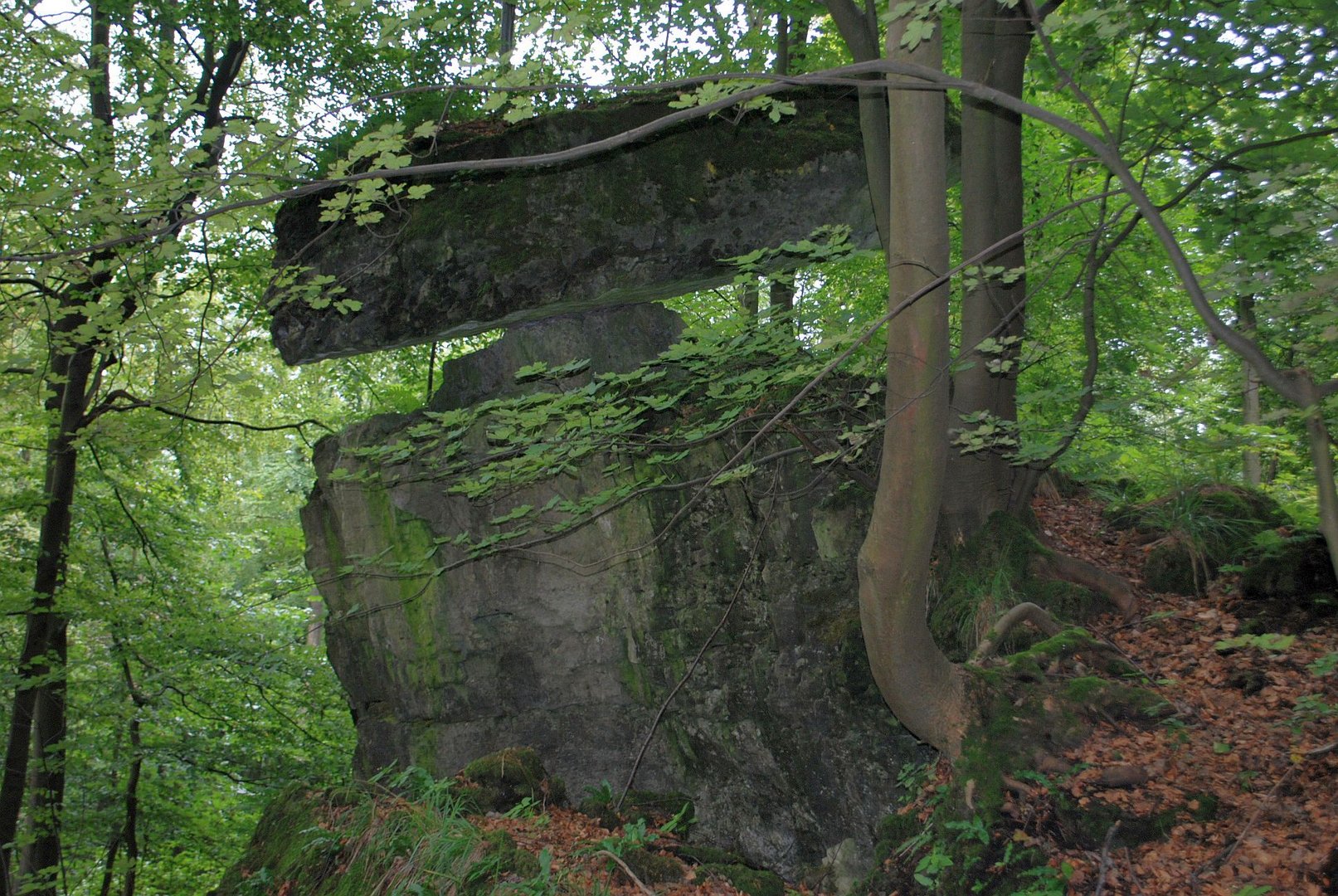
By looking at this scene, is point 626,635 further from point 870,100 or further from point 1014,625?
point 870,100

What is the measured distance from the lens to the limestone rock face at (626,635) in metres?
6.34

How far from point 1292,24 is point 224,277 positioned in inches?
390

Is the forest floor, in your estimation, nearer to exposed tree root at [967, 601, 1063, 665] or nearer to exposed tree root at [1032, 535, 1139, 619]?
exposed tree root at [1032, 535, 1139, 619]

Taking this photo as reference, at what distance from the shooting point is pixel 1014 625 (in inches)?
213

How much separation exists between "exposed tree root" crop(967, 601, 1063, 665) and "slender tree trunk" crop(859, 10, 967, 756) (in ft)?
2.87

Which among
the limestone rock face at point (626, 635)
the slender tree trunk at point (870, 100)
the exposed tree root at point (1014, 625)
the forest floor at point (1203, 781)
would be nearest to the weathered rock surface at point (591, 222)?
the limestone rock face at point (626, 635)

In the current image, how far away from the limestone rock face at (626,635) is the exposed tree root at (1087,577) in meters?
1.29

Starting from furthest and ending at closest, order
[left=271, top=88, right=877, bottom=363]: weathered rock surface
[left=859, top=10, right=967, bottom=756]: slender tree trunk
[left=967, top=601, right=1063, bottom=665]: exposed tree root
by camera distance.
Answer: [left=271, top=88, right=877, bottom=363]: weathered rock surface < [left=967, top=601, right=1063, bottom=665]: exposed tree root < [left=859, top=10, right=967, bottom=756]: slender tree trunk

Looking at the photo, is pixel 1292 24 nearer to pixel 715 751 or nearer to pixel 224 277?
pixel 715 751

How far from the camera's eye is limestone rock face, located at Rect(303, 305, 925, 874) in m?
6.34

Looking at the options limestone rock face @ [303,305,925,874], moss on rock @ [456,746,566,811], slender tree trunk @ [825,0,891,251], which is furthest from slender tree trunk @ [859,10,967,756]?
moss on rock @ [456,746,566,811]

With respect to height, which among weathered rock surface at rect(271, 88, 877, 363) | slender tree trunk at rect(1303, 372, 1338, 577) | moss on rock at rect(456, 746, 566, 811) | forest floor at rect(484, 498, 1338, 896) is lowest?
moss on rock at rect(456, 746, 566, 811)

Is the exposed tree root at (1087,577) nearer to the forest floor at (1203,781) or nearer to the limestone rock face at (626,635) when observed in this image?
the forest floor at (1203,781)

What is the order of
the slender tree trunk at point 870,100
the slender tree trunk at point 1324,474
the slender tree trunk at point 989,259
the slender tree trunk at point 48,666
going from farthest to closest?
the slender tree trunk at point 48,666 < the slender tree trunk at point 870,100 < the slender tree trunk at point 989,259 < the slender tree trunk at point 1324,474
